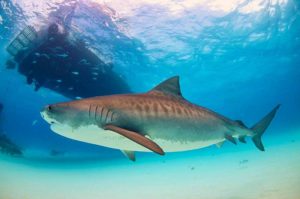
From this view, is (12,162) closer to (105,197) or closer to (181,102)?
Answer: (105,197)

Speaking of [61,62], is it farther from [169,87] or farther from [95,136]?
[95,136]

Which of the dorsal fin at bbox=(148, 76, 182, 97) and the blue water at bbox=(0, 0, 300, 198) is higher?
the blue water at bbox=(0, 0, 300, 198)

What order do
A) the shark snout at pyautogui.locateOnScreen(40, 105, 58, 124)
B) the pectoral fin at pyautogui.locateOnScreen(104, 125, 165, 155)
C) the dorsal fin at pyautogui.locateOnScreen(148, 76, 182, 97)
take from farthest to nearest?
the dorsal fin at pyautogui.locateOnScreen(148, 76, 182, 97), the shark snout at pyautogui.locateOnScreen(40, 105, 58, 124), the pectoral fin at pyautogui.locateOnScreen(104, 125, 165, 155)

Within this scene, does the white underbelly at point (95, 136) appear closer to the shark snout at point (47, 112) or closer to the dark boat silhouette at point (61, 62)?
the shark snout at point (47, 112)

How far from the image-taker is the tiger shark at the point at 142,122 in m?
4.13

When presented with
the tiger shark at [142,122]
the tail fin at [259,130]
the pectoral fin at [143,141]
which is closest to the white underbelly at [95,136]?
the tiger shark at [142,122]

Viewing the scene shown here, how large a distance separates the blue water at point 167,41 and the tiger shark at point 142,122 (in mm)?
11439

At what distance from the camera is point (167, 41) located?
2262 cm

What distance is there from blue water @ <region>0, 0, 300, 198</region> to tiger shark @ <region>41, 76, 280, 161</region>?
450 inches

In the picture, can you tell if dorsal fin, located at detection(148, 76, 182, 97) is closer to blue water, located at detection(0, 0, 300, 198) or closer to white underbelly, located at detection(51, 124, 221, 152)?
white underbelly, located at detection(51, 124, 221, 152)

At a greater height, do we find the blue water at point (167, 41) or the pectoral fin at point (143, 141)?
the blue water at point (167, 41)

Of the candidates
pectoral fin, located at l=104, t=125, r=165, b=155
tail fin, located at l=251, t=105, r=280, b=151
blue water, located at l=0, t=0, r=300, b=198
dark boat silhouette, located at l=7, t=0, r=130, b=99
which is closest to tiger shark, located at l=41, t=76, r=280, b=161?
pectoral fin, located at l=104, t=125, r=165, b=155

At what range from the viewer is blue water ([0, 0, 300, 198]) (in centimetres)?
1647

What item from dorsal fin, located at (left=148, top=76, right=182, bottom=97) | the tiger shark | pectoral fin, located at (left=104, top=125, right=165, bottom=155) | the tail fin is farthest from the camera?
the tail fin
